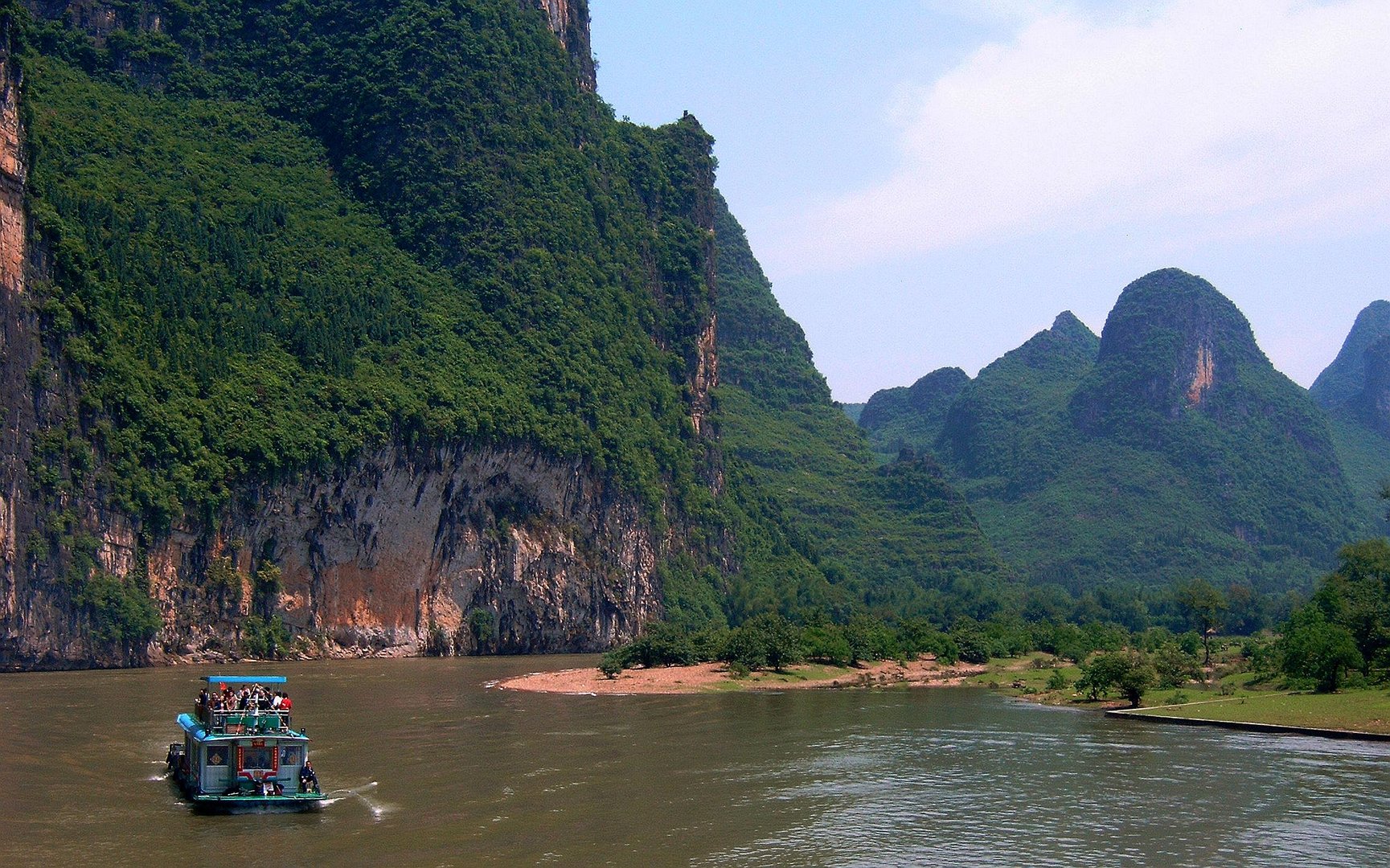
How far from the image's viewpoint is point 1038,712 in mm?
51594

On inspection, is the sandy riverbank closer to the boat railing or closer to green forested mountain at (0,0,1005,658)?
green forested mountain at (0,0,1005,658)

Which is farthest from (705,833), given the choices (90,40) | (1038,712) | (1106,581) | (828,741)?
(1106,581)

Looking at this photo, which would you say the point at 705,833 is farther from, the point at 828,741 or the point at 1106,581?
the point at 1106,581

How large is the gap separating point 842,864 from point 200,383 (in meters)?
65.3

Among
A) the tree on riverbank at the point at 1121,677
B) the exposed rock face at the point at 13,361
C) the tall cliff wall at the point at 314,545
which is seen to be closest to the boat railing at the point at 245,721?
the tree on riverbank at the point at 1121,677

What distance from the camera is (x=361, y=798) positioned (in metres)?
30.9

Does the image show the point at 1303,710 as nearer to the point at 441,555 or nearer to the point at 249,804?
the point at 249,804

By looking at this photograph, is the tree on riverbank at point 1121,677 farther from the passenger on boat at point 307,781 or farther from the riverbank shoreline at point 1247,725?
the passenger on boat at point 307,781

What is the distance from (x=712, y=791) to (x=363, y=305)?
70732 millimetres

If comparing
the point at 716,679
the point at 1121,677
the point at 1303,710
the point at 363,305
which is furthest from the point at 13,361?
the point at 1303,710

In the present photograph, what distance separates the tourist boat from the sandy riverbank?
3013cm

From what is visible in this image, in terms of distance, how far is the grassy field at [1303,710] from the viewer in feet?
137

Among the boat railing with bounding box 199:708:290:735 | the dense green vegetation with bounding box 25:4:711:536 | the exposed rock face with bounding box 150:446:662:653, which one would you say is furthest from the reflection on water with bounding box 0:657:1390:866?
the dense green vegetation with bounding box 25:4:711:536

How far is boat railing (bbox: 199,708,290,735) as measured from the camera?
29.9 m
